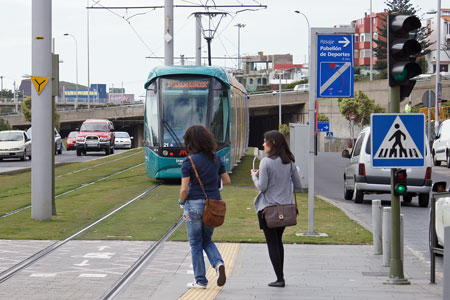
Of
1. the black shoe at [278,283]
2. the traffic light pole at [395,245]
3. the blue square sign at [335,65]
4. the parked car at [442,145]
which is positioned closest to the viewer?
the black shoe at [278,283]

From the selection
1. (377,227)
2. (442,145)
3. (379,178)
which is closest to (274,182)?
(377,227)

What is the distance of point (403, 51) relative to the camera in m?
9.45

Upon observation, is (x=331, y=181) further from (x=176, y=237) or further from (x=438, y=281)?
(x=438, y=281)

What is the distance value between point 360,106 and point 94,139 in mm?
31052

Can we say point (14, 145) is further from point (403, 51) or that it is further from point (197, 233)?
point (403, 51)

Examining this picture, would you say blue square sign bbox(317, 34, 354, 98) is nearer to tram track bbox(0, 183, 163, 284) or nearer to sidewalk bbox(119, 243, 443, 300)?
sidewalk bbox(119, 243, 443, 300)

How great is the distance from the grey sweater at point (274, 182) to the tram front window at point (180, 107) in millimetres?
14784

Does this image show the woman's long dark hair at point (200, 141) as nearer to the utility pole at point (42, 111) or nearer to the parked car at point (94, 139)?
the utility pole at point (42, 111)

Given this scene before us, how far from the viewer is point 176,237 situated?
1326cm

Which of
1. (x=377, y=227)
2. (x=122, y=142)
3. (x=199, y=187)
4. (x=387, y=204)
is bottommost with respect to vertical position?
(x=122, y=142)

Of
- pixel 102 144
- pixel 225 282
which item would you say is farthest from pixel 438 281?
pixel 102 144

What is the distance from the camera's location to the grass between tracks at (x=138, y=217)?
13391mm

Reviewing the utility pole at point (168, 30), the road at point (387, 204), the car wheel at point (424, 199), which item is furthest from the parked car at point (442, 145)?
the car wheel at point (424, 199)

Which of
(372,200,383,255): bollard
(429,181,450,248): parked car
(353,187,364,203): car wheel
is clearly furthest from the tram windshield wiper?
(429,181,450,248): parked car
